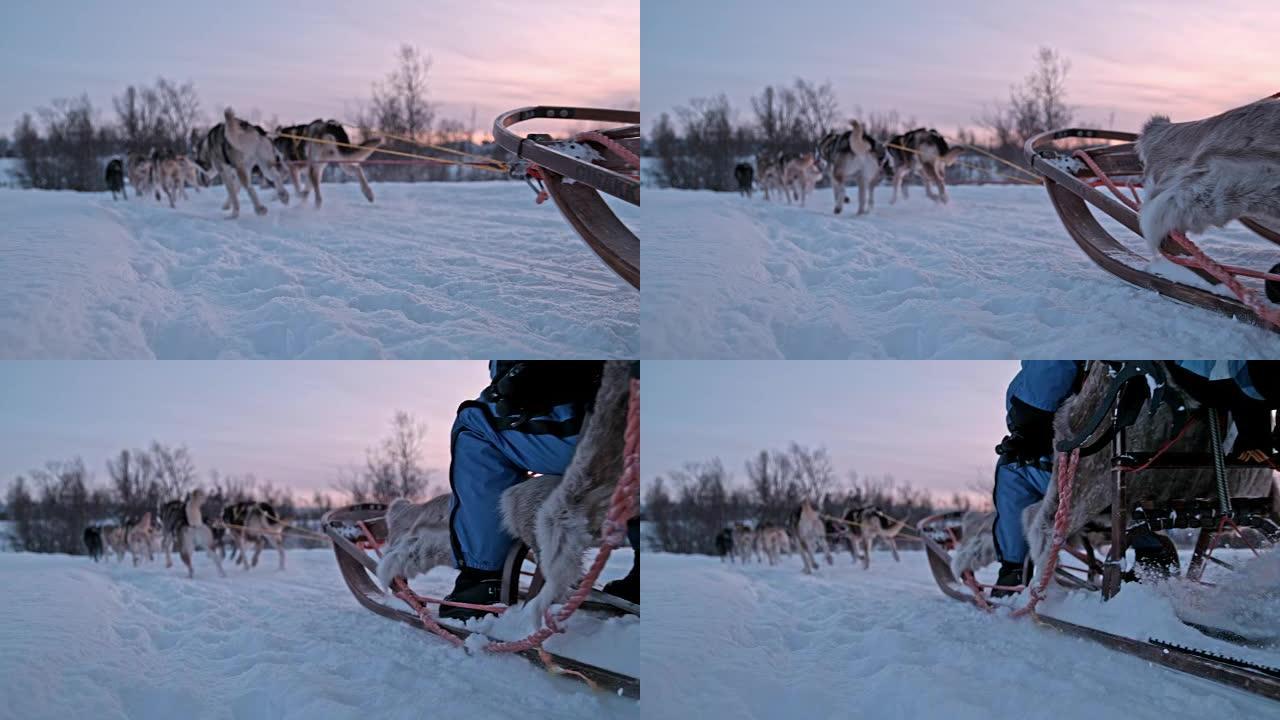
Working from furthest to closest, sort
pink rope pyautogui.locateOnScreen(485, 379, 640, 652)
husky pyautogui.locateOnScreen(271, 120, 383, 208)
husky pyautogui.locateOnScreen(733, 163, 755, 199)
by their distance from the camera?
husky pyautogui.locateOnScreen(271, 120, 383, 208) < husky pyautogui.locateOnScreen(733, 163, 755, 199) < pink rope pyautogui.locateOnScreen(485, 379, 640, 652)

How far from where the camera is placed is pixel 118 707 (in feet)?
6.35

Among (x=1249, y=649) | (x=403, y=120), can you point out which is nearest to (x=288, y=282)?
(x=1249, y=649)

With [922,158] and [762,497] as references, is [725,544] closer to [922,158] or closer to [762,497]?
[762,497]

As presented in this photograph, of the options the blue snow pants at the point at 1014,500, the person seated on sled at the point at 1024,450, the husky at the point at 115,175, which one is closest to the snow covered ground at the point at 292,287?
the person seated on sled at the point at 1024,450

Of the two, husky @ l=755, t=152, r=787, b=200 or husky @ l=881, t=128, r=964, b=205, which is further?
husky @ l=881, t=128, r=964, b=205

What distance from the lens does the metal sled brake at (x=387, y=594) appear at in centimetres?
180

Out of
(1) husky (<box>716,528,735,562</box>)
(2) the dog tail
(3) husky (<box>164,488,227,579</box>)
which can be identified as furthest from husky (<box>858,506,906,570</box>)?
(2) the dog tail

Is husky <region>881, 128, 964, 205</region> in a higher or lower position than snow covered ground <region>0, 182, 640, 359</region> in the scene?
higher

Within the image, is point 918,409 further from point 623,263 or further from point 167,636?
point 167,636

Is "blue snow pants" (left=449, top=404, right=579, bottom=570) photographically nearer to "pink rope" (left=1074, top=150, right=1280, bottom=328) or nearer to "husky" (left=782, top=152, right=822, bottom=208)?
"pink rope" (left=1074, top=150, right=1280, bottom=328)

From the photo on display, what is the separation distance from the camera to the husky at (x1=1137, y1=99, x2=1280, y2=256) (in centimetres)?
189

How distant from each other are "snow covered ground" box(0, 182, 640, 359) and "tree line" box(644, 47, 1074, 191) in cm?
41

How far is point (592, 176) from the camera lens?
6.49 ft

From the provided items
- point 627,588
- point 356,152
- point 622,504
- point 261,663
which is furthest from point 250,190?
point 622,504
